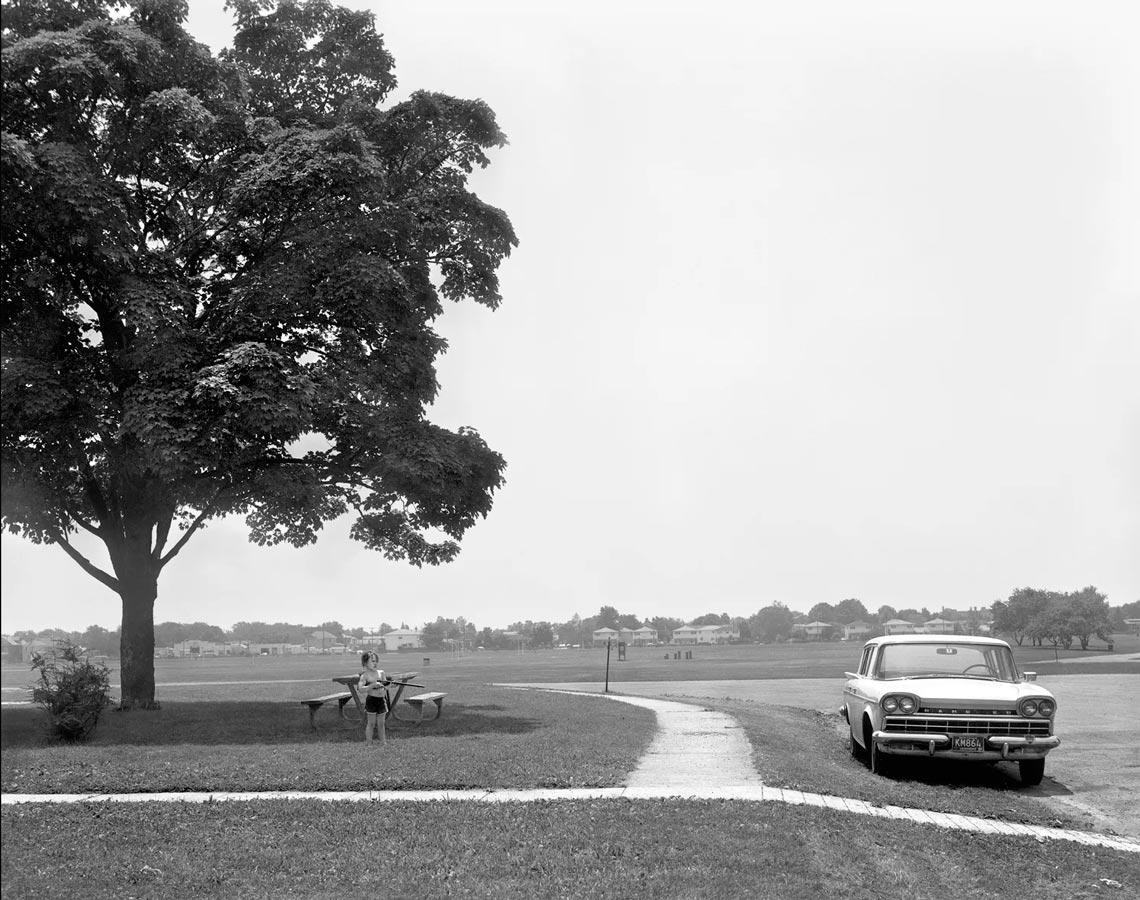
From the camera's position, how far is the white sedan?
13.2 meters

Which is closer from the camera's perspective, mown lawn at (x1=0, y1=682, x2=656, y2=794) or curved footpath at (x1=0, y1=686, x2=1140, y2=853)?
curved footpath at (x1=0, y1=686, x2=1140, y2=853)

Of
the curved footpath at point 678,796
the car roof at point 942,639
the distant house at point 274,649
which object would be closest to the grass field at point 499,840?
the curved footpath at point 678,796

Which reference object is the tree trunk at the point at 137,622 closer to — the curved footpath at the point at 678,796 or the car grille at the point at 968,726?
the curved footpath at the point at 678,796

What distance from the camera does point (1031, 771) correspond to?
13.9 meters

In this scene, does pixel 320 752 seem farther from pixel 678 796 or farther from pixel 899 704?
pixel 899 704

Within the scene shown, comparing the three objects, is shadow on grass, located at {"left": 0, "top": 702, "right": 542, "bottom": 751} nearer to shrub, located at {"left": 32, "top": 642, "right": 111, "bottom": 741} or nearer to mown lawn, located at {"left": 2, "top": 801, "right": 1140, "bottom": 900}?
shrub, located at {"left": 32, "top": 642, "right": 111, "bottom": 741}

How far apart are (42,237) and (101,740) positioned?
8.59 metres

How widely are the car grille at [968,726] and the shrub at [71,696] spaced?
1245 cm

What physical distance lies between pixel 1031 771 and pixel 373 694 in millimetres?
9319

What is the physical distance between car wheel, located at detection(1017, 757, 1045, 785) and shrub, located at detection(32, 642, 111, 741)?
46.1 ft

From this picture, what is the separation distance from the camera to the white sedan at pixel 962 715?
13234mm

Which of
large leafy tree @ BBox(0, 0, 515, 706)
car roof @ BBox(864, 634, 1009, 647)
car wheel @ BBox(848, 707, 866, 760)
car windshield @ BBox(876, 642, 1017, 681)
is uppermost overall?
large leafy tree @ BBox(0, 0, 515, 706)

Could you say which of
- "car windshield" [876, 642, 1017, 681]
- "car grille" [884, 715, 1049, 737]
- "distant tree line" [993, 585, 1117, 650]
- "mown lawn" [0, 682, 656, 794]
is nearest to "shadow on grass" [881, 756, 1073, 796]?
"car grille" [884, 715, 1049, 737]

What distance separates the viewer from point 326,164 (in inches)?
752
